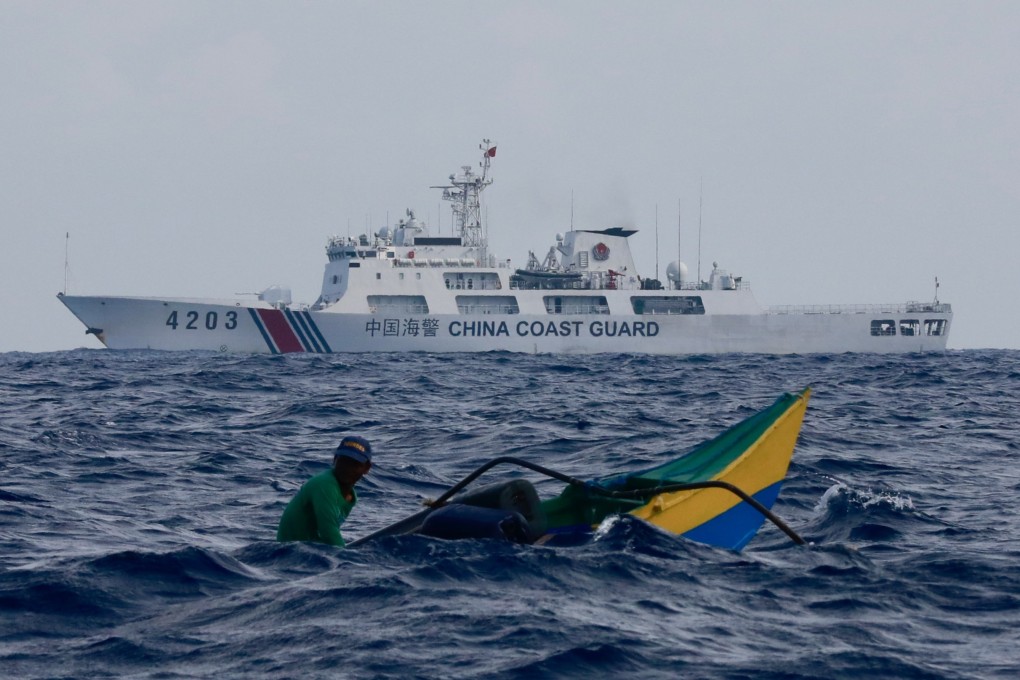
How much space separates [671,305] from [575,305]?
437 cm

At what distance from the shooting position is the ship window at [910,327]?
53469mm

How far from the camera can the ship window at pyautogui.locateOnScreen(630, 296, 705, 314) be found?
50.8 meters

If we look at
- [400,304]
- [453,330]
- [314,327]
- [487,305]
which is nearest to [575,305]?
[487,305]

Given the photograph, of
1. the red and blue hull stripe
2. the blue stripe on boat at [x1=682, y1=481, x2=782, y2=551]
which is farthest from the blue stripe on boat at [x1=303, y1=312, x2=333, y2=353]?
the blue stripe on boat at [x1=682, y1=481, x2=782, y2=551]

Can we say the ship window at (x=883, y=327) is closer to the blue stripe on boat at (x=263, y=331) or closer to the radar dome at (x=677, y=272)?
the radar dome at (x=677, y=272)

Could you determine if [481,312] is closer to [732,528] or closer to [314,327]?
[314,327]

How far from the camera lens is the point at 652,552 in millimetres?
6953

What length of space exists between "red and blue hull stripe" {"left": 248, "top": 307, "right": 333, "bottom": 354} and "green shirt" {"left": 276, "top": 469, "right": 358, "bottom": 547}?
40536 millimetres

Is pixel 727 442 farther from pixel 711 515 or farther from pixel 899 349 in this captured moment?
pixel 899 349

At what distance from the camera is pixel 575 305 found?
50156mm

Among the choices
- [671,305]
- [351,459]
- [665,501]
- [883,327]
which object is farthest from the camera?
[883,327]

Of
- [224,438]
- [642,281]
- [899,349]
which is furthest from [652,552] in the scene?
[899,349]

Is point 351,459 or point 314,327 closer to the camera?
point 351,459

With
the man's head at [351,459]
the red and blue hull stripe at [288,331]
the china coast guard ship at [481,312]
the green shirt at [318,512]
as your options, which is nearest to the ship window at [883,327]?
the china coast guard ship at [481,312]
